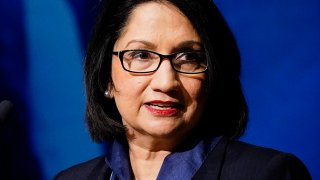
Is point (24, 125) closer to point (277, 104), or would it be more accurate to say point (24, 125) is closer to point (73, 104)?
point (73, 104)

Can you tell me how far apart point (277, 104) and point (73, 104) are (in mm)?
714

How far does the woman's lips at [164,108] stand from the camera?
1.35m

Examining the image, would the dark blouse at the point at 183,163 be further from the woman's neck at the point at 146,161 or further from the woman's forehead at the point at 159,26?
the woman's forehead at the point at 159,26

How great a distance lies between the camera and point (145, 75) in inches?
53.5

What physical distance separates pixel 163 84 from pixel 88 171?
461mm

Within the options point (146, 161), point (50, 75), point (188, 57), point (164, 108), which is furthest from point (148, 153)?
point (50, 75)

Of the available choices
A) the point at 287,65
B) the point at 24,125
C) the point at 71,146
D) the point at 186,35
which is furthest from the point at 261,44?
the point at 24,125

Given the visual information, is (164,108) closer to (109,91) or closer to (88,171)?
(109,91)

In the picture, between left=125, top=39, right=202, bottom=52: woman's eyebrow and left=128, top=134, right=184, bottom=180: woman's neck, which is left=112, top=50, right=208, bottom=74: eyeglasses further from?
left=128, top=134, right=184, bottom=180: woman's neck

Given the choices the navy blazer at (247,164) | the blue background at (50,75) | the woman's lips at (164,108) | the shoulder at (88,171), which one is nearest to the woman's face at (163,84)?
the woman's lips at (164,108)

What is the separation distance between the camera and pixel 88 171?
5.39 ft

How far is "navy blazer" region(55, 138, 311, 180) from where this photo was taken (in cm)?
128

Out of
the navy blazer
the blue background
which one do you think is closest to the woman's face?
the navy blazer

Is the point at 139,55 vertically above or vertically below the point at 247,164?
above
